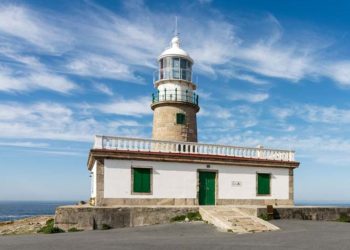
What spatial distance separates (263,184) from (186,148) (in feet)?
16.8

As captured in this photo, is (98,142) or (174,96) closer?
(98,142)

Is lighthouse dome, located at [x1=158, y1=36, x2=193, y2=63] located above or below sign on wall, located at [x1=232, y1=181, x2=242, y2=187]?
above

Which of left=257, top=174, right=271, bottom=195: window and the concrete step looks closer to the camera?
the concrete step

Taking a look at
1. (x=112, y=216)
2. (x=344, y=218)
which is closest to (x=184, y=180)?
(x=112, y=216)

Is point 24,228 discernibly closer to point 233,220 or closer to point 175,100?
point 175,100

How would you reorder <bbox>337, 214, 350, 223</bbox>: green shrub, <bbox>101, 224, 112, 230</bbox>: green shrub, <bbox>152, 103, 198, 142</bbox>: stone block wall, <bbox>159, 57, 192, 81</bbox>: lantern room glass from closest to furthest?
1. <bbox>101, 224, 112, 230</bbox>: green shrub
2. <bbox>337, 214, 350, 223</bbox>: green shrub
3. <bbox>152, 103, 198, 142</bbox>: stone block wall
4. <bbox>159, 57, 192, 81</bbox>: lantern room glass

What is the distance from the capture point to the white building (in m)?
20.0

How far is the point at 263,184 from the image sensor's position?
76.6ft

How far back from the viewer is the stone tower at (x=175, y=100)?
82.9 ft

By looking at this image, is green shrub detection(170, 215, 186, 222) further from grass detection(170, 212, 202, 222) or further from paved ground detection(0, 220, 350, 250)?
paved ground detection(0, 220, 350, 250)

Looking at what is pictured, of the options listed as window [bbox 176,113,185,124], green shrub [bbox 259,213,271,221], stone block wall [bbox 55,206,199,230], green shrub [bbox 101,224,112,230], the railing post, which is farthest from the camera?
window [bbox 176,113,185,124]

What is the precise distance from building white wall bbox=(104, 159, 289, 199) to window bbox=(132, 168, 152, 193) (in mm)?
248

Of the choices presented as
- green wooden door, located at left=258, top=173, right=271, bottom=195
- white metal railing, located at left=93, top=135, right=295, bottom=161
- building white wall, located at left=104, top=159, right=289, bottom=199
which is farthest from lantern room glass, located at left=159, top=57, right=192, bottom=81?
green wooden door, located at left=258, top=173, right=271, bottom=195

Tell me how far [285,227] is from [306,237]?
3182 mm
